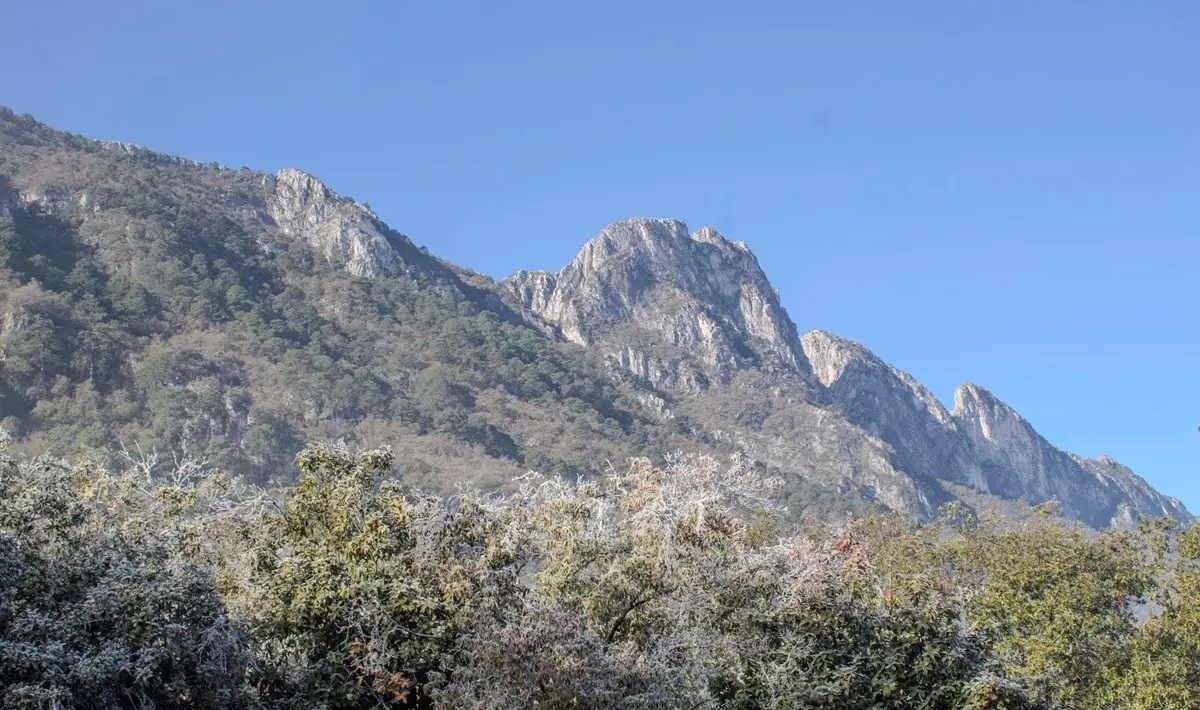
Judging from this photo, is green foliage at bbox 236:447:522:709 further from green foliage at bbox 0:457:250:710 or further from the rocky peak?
the rocky peak

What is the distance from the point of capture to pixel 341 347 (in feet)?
366

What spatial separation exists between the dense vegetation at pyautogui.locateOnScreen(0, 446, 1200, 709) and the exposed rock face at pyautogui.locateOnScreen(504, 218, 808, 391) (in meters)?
140

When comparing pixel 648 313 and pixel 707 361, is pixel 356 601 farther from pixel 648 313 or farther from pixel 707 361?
pixel 648 313

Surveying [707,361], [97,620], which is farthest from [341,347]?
[97,620]

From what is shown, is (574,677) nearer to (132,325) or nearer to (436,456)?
(436,456)

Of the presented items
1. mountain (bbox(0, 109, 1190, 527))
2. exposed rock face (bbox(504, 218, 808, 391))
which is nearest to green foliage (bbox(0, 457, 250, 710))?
mountain (bbox(0, 109, 1190, 527))

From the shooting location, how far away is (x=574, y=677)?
11.3 meters

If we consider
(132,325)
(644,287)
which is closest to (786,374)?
(644,287)

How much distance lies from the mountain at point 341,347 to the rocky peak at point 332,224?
1.39ft

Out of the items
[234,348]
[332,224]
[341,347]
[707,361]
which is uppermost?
[332,224]

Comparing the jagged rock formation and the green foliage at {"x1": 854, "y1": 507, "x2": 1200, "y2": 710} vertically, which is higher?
the jagged rock formation

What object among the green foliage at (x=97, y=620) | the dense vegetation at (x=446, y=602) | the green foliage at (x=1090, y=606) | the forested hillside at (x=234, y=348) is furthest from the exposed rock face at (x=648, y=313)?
the green foliage at (x=97, y=620)

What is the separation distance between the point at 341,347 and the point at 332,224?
40.2 meters

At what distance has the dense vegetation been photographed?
36.9ft
